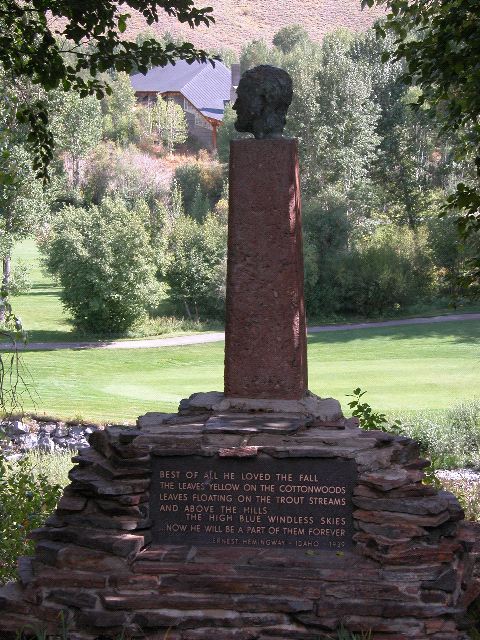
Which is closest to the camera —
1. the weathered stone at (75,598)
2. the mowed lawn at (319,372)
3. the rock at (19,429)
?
the weathered stone at (75,598)

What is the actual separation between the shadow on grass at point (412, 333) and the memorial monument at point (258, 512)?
2837 centimetres

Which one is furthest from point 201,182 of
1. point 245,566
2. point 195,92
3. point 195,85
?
point 245,566

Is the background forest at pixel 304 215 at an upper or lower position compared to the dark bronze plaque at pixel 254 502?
upper

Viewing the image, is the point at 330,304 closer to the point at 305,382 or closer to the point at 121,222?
the point at 121,222

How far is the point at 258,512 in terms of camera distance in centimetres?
623

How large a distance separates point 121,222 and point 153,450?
32.6 meters

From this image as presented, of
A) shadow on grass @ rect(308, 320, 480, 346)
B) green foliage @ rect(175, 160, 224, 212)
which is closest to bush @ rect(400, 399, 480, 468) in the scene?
shadow on grass @ rect(308, 320, 480, 346)

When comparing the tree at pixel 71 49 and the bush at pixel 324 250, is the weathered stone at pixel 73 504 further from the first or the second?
the bush at pixel 324 250

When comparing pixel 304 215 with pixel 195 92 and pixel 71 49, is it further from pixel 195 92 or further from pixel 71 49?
pixel 195 92

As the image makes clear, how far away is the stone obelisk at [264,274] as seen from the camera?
22.0 ft

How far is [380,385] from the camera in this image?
25922 mm

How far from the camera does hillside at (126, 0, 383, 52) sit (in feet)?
561

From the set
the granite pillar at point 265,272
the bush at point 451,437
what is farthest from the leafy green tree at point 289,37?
the granite pillar at point 265,272

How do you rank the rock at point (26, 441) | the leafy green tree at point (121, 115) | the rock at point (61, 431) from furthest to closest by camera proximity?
the leafy green tree at point (121, 115)
the rock at point (61, 431)
the rock at point (26, 441)
